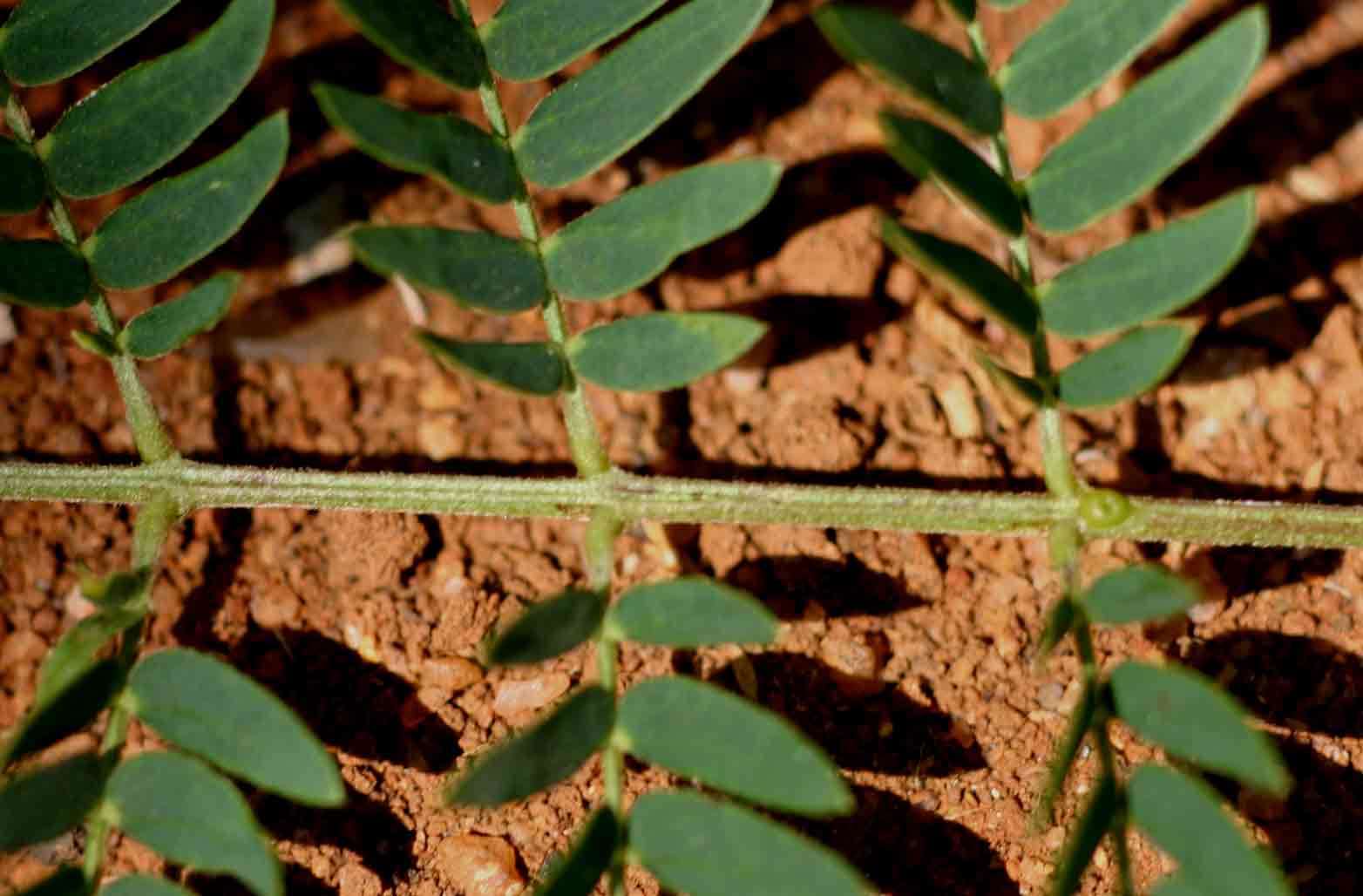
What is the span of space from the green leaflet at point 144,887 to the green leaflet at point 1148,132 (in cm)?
129

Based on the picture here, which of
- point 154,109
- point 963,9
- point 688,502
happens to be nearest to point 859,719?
point 688,502

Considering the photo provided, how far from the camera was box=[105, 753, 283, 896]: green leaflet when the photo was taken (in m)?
1.56

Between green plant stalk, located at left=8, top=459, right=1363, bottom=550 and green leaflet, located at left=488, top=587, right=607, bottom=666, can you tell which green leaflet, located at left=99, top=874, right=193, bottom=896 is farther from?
green plant stalk, located at left=8, top=459, right=1363, bottom=550

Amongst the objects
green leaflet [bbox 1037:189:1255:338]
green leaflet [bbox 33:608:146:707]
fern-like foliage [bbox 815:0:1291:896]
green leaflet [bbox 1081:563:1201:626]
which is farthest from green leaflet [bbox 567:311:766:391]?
green leaflet [bbox 33:608:146:707]

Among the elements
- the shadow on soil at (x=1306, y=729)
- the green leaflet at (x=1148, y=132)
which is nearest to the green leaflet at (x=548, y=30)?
the green leaflet at (x=1148, y=132)

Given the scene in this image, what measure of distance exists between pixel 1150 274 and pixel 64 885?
1.45 metres

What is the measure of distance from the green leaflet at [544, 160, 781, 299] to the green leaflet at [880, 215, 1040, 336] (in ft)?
0.57

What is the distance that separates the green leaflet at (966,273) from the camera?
1.63m

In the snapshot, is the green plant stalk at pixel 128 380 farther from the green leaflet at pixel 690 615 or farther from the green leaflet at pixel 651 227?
the green leaflet at pixel 690 615

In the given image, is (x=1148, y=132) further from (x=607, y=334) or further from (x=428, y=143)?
(x=428, y=143)

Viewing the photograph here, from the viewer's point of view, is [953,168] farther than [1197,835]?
Yes

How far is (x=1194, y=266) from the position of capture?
67.4 inches

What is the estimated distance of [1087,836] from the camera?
5.35 ft

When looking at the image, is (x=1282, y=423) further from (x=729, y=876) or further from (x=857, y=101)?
(x=729, y=876)
